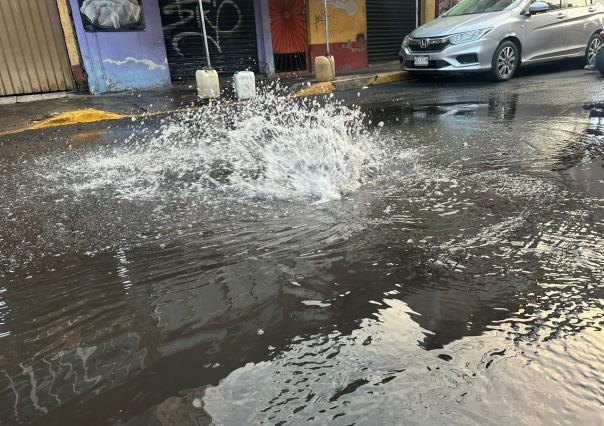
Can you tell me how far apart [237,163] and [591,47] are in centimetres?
1059

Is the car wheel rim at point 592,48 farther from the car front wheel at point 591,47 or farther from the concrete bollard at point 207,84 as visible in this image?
the concrete bollard at point 207,84

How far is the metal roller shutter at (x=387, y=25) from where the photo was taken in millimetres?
14188

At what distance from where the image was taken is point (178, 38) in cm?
1140

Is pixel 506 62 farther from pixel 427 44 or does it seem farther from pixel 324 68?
pixel 324 68

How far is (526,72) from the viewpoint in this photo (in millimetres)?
11250

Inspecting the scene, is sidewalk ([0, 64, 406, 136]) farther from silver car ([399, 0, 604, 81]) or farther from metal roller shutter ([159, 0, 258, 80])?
silver car ([399, 0, 604, 81])

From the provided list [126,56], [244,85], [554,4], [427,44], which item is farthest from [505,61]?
[126,56]

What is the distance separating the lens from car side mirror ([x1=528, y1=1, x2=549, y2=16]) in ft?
31.1

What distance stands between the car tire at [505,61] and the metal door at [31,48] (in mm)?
8794

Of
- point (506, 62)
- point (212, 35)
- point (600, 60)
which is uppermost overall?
point (212, 35)

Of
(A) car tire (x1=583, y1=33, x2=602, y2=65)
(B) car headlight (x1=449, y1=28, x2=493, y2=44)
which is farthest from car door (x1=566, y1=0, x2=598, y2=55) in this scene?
(B) car headlight (x1=449, y1=28, x2=493, y2=44)

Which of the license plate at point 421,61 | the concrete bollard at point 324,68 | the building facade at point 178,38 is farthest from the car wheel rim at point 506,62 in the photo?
the building facade at point 178,38

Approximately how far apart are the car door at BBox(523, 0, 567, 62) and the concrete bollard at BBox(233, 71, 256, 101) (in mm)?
5662

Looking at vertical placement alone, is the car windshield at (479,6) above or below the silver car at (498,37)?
above
